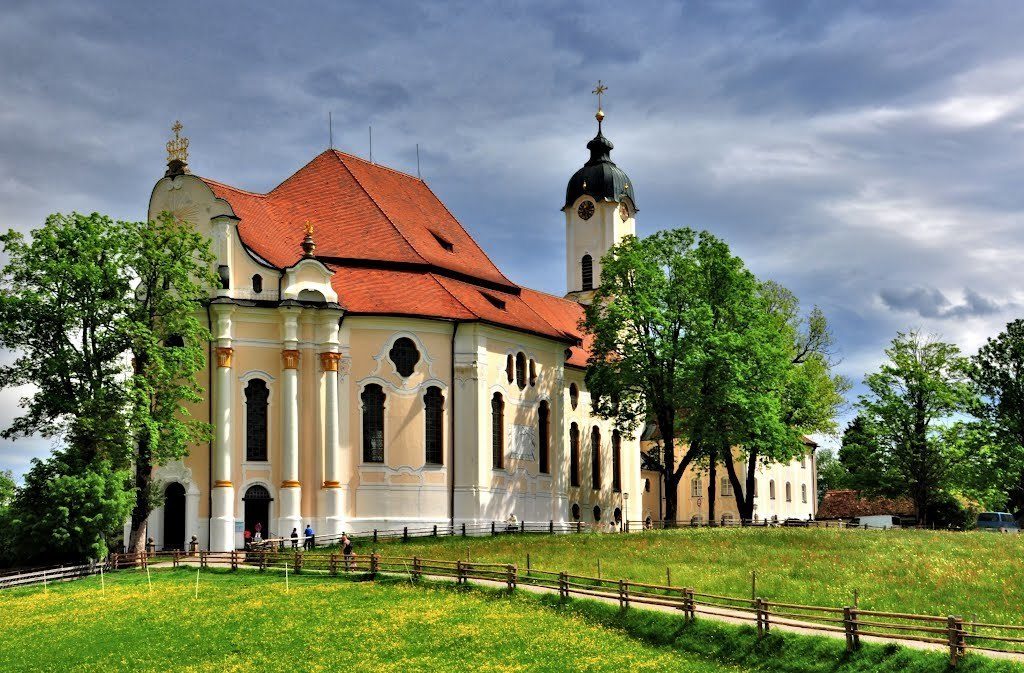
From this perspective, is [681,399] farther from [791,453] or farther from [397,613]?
[397,613]

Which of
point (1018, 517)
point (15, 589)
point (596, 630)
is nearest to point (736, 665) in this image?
point (596, 630)

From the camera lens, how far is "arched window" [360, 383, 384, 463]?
52906 mm

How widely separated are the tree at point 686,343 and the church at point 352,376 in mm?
3982

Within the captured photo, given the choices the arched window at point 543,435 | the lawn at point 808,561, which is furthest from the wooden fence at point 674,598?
the arched window at point 543,435

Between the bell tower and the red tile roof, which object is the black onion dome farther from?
the red tile roof

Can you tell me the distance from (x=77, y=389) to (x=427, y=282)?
58.0ft

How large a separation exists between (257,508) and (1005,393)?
4379 centimetres

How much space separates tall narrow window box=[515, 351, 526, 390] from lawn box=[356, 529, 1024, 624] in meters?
9.74

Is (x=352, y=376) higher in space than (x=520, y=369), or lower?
lower

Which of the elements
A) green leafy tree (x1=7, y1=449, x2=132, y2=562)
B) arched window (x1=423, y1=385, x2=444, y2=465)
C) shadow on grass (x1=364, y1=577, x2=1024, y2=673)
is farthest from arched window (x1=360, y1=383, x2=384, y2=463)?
shadow on grass (x1=364, y1=577, x2=1024, y2=673)

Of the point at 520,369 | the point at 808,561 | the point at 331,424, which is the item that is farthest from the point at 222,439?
the point at 808,561

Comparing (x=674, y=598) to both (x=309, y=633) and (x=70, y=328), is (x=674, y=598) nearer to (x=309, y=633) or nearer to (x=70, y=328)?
(x=309, y=633)

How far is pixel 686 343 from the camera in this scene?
56.6 m

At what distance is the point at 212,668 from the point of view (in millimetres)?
29172
